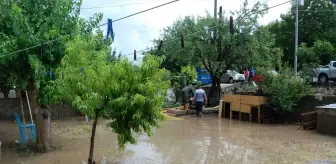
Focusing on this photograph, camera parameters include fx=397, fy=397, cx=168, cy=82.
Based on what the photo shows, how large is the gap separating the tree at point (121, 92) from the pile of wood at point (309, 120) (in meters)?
8.76

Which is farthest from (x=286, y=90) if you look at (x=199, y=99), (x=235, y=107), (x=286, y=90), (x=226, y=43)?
(x=226, y=43)

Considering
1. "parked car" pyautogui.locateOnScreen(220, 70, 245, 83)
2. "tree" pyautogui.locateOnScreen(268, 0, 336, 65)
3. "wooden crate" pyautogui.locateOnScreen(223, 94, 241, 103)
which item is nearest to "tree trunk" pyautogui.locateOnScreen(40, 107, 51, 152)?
"wooden crate" pyautogui.locateOnScreen(223, 94, 241, 103)

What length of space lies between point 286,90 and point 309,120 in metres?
1.83

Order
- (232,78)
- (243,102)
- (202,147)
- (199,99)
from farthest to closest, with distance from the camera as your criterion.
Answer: (232,78), (199,99), (243,102), (202,147)

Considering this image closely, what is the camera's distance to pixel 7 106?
18.8 metres

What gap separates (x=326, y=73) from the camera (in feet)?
91.0

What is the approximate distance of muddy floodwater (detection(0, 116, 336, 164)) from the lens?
10.1 m

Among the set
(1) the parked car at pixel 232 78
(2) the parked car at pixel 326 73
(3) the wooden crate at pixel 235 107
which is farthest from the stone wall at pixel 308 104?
(1) the parked car at pixel 232 78

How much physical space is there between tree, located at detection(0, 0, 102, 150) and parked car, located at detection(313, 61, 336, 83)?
20.8 meters

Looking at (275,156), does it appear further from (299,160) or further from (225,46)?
(225,46)

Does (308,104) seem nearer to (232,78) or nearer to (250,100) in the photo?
(250,100)

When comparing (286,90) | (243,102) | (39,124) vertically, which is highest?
(286,90)

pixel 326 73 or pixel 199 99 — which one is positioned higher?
Result: pixel 326 73

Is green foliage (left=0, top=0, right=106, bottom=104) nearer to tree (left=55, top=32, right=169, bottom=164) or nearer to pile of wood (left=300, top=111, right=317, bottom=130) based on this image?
tree (left=55, top=32, right=169, bottom=164)
